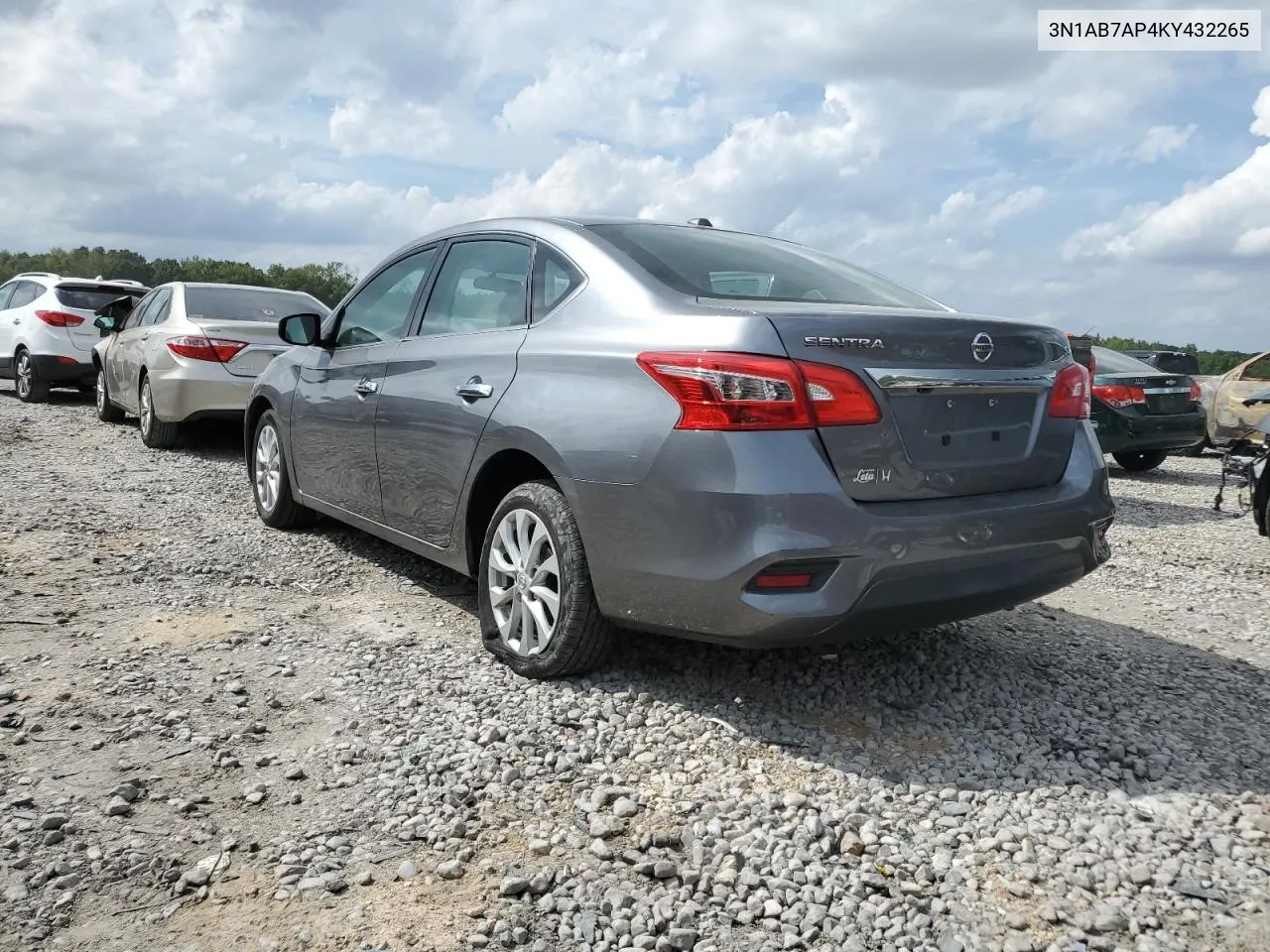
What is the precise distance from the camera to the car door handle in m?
3.77

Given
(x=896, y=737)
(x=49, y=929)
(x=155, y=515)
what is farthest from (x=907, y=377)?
(x=155, y=515)

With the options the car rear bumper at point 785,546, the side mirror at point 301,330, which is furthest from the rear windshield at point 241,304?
the car rear bumper at point 785,546

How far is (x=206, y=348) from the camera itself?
8.37 m

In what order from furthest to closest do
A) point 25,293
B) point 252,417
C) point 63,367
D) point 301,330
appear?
point 25,293 → point 63,367 → point 252,417 → point 301,330

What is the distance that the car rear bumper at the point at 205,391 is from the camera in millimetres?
8398

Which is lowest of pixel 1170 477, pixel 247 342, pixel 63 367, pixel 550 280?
pixel 1170 477

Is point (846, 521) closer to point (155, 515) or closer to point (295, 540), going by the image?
point (295, 540)

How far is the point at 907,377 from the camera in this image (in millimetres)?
3020

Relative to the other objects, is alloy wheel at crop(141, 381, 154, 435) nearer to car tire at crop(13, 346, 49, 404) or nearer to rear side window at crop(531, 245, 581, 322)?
car tire at crop(13, 346, 49, 404)

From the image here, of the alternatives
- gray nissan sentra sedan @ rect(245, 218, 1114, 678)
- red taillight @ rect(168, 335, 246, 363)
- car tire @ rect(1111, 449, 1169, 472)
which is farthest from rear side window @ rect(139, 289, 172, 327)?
car tire @ rect(1111, 449, 1169, 472)

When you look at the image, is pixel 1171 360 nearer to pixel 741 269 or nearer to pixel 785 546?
pixel 741 269

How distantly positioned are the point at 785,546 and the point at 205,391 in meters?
6.91

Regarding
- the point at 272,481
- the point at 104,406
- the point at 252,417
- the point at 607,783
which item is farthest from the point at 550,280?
the point at 104,406

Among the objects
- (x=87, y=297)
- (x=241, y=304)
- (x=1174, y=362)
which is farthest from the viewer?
(x=87, y=297)
